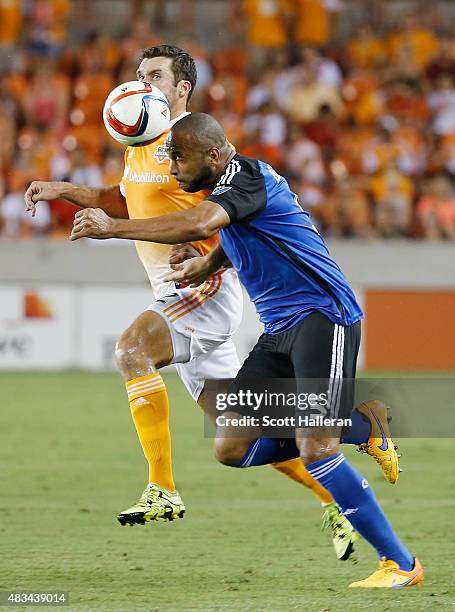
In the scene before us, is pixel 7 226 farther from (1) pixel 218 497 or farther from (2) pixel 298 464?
(2) pixel 298 464

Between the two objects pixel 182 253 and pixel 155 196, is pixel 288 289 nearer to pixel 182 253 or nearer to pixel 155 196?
pixel 182 253

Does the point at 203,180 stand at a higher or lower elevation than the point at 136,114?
lower

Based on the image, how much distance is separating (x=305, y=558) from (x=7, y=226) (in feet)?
37.3

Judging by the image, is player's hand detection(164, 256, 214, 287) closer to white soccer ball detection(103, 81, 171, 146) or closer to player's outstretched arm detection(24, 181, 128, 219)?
player's outstretched arm detection(24, 181, 128, 219)

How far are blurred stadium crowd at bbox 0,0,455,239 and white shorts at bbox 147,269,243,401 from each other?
9799 millimetres

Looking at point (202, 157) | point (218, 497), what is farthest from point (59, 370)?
point (202, 157)

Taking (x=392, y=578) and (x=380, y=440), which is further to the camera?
(x=380, y=440)

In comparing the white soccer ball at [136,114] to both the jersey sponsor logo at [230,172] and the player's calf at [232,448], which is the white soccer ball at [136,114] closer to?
the jersey sponsor logo at [230,172]

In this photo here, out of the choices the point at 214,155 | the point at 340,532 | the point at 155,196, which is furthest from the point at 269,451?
the point at 155,196

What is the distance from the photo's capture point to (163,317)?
661cm

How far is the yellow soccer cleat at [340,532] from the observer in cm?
592

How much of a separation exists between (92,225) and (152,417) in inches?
64.0

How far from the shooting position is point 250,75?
1962 centimetres

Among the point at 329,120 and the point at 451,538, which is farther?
the point at 329,120
